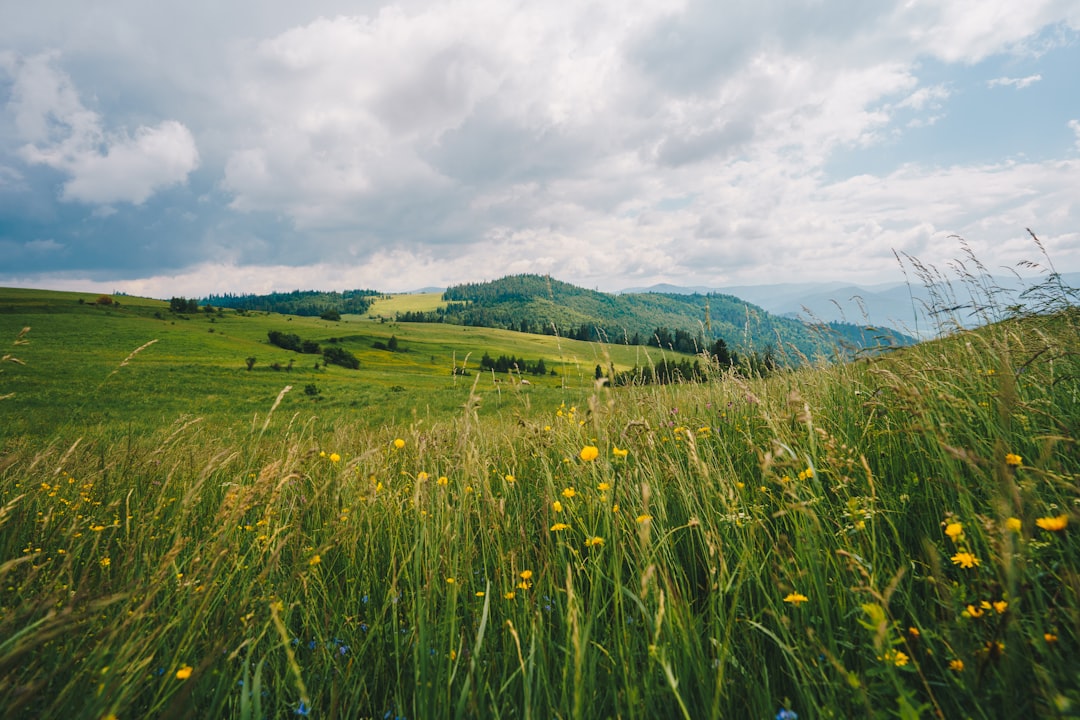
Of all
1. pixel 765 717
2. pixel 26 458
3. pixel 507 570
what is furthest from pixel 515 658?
pixel 26 458

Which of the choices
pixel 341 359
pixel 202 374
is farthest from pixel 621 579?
pixel 341 359

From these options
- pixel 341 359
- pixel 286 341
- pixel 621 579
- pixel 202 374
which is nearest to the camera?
pixel 621 579

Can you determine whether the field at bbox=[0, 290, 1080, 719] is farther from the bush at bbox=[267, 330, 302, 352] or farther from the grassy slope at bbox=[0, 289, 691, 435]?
the bush at bbox=[267, 330, 302, 352]

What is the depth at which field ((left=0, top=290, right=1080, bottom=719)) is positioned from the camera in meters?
1.40

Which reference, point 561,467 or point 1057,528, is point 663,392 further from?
point 1057,528

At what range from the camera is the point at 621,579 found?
7.73 feet

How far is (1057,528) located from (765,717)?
100cm

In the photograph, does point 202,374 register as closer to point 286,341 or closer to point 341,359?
point 341,359

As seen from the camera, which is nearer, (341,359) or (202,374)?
(202,374)

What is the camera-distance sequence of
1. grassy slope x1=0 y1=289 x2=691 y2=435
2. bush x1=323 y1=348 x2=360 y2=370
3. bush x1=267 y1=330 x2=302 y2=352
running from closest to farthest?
grassy slope x1=0 y1=289 x2=691 y2=435 < bush x1=323 y1=348 x2=360 y2=370 < bush x1=267 y1=330 x2=302 y2=352

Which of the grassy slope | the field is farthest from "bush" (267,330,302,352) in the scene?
the field

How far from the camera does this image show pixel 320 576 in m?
2.66

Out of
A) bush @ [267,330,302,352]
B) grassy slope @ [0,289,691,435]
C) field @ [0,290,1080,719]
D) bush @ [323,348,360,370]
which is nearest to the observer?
field @ [0,290,1080,719]

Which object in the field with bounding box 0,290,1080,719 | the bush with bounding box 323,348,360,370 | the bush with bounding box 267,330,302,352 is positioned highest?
the field with bounding box 0,290,1080,719
